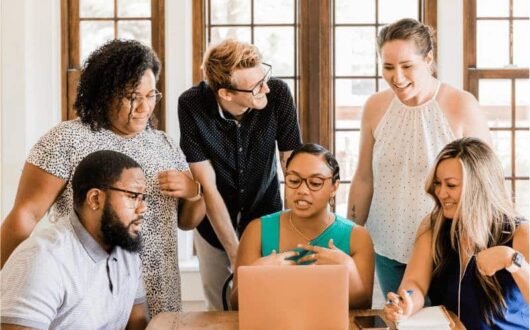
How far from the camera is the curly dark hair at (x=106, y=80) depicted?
222 centimetres

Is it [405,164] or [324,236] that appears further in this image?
[405,164]

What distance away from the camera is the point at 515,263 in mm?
1997

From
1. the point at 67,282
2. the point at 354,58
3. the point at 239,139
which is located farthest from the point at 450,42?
the point at 67,282

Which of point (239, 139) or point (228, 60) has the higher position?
point (228, 60)

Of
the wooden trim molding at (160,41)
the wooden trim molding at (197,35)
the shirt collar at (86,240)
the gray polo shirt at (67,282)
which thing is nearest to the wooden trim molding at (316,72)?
the wooden trim molding at (197,35)

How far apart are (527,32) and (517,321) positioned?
233cm

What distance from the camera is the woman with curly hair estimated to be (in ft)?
7.00

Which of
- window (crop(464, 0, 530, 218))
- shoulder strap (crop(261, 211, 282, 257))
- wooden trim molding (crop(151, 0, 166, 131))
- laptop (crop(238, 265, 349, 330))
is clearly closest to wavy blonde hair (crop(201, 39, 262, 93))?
shoulder strap (crop(261, 211, 282, 257))

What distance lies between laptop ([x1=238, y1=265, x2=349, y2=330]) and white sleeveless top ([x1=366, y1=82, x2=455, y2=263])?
748 mm

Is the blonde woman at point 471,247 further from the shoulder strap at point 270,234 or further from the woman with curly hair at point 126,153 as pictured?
the woman with curly hair at point 126,153

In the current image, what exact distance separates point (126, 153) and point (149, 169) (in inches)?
3.7

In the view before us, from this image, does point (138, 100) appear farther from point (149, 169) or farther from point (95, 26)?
point (95, 26)

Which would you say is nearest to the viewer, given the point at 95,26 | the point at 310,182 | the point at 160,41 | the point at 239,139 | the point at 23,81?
the point at 310,182

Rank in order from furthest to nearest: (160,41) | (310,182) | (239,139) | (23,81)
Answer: (160,41), (23,81), (239,139), (310,182)
